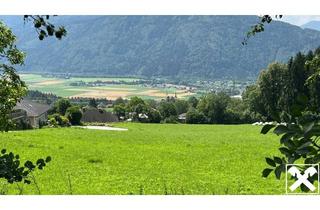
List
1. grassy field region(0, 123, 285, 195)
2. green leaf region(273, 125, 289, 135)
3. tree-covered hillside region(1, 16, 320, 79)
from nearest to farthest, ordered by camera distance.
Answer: green leaf region(273, 125, 289, 135) < tree-covered hillside region(1, 16, 320, 79) < grassy field region(0, 123, 285, 195)

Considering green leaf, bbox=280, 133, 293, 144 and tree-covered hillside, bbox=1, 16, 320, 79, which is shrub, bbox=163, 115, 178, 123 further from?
green leaf, bbox=280, 133, 293, 144

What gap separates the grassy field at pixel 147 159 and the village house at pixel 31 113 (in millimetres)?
407

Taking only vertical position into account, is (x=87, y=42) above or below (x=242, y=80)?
above

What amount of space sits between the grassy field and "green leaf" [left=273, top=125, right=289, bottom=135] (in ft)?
8.60

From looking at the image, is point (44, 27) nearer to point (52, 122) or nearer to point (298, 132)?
point (298, 132)

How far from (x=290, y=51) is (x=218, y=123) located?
0.81 metres

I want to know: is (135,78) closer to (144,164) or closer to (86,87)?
(86,87)

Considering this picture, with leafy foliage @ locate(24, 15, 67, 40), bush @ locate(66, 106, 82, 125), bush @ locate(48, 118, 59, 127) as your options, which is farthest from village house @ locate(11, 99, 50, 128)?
leafy foliage @ locate(24, 15, 67, 40)

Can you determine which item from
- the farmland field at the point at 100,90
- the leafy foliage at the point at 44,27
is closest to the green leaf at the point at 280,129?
the leafy foliage at the point at 44,27

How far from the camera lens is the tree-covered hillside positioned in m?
2.68

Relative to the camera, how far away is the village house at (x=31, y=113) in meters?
2.99

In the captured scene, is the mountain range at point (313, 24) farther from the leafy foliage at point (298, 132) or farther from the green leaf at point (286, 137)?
the green leaf at point (286, 137)
